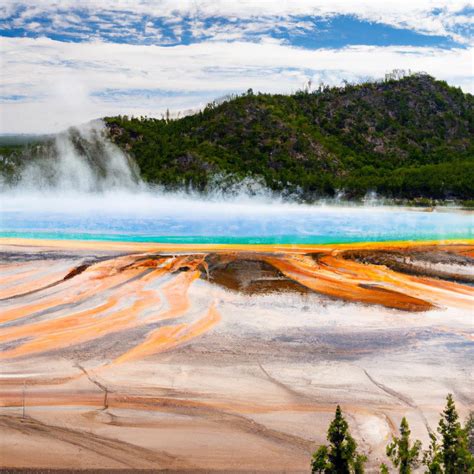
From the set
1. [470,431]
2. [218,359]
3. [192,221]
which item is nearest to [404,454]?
[470,431]

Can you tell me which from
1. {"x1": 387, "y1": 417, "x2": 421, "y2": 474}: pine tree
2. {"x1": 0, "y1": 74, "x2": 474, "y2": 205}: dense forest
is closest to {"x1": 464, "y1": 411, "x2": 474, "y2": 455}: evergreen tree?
{"x1": 387, "y1": 417, "x2": 421, "y2": 474}: pine tree

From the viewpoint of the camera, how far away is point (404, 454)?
15.7 ft

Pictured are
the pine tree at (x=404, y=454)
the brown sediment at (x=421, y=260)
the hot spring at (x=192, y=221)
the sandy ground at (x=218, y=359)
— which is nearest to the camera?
the pine tree at (x=404, y=454)

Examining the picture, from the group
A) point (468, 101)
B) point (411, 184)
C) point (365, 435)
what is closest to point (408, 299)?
point (365, 435)

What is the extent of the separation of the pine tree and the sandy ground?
239 mm

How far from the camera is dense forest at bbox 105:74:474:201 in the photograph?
129 ft

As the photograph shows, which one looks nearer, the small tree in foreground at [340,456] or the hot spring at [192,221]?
the small tree in foreground at [340,456]

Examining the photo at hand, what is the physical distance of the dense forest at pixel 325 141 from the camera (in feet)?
129

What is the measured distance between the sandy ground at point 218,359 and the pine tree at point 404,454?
239 millimetres

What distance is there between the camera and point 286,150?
4550 cm

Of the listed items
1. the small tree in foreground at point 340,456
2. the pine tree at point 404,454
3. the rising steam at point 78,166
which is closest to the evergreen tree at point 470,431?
the pine tree at point 404,454

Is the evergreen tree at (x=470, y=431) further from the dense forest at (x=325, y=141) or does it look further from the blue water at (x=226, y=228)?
the dense forest at (x=325, y=141)

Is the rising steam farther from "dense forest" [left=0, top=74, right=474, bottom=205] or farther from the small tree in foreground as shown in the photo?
the small tree in foreground

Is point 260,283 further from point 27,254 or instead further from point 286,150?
point 286,150
